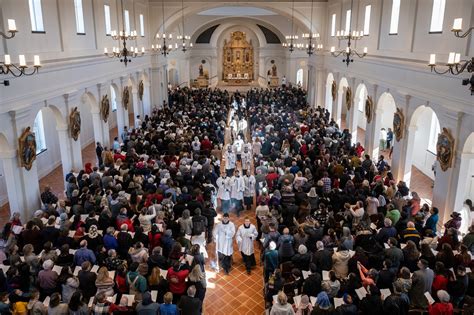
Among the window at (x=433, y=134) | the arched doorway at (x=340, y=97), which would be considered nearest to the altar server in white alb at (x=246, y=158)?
the window at (x=433, y=134)

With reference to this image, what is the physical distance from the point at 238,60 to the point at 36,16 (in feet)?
109

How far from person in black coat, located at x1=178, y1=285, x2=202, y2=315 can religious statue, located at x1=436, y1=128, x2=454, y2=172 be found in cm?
813

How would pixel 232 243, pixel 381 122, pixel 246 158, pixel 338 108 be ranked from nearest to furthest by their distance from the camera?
pixel 232 243 → pixel 246 158 → pixel 381 122 → pixel 338 108

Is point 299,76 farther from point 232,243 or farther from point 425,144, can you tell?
point 232,243

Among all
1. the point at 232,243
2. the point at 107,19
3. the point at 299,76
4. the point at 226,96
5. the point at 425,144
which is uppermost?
the point at 107,19

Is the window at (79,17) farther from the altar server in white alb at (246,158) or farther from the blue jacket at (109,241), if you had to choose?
the blue jacket at (109,241)

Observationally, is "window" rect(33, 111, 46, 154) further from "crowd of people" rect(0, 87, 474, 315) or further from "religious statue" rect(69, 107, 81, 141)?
"crowd of people" rect(0, 87, 474, 315)

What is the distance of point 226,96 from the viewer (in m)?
29.6

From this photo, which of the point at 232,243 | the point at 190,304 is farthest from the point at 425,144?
the point at 190,304

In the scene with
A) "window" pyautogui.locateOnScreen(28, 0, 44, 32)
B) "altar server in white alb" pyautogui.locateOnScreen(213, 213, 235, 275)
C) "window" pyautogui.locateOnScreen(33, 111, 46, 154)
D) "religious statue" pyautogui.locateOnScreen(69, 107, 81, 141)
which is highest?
"window" pyautogui.locateOnScreen(28, 0, 44, 32)

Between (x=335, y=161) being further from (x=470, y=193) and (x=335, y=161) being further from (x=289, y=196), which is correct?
(x=470, y=193)

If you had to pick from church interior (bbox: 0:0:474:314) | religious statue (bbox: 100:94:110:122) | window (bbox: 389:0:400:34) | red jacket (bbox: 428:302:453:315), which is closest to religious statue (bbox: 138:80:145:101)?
church interior (bbox: 0:0:474:314)

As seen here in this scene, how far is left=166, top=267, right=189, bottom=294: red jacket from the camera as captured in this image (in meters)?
7.63

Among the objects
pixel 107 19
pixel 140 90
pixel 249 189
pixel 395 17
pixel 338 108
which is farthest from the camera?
pixel 140 90
